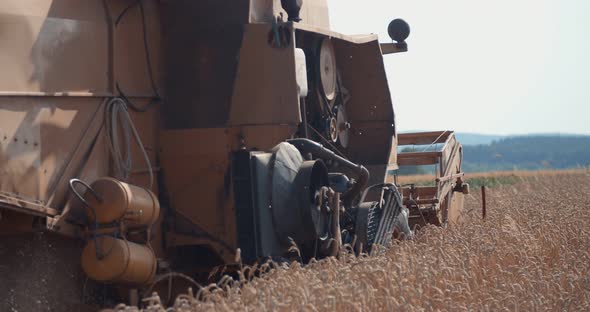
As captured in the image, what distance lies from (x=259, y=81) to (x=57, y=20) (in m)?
1.95

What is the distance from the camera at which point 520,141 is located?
165000mm

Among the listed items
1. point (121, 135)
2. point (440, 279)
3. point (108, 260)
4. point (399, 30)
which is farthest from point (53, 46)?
point (399, 30)

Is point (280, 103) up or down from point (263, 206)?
up

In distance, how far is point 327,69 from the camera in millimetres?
10938

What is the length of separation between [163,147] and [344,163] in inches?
70.3

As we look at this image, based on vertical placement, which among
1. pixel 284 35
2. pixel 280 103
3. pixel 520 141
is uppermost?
pixel 284 35

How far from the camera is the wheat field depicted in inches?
253

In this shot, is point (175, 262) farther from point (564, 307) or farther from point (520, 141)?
point (520, 141)

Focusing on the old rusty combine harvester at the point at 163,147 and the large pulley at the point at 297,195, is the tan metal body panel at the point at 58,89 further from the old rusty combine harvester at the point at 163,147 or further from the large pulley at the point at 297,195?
the large pulley at the point at 297,195

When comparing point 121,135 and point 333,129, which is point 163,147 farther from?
point 333,129

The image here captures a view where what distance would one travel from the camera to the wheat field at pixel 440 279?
6.42 meters

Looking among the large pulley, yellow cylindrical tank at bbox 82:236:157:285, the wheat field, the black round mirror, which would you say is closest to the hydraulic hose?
the large pulley

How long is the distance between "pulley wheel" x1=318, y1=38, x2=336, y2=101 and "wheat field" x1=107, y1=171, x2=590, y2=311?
1.70 m

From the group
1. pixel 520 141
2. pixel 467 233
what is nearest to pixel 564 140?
pixel 520 141
